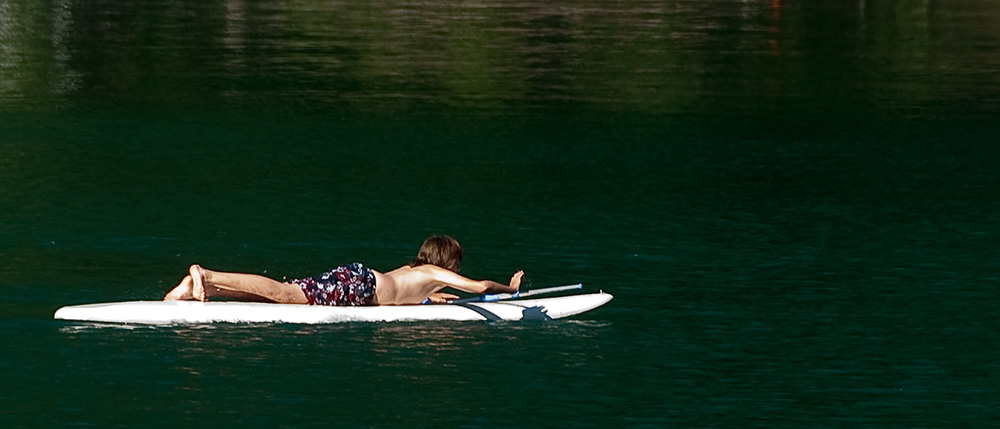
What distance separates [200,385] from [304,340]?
77.3 inches

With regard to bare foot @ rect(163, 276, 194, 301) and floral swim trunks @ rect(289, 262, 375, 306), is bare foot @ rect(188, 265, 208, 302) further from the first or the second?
floral swim trunks @ rect(289, 262, 375, 306)

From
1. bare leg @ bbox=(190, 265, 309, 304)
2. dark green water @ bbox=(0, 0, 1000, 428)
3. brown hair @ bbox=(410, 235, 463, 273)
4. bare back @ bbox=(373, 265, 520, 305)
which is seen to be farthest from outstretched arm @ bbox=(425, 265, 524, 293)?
bare leg @ bbox=(190, 265, 309, 304)

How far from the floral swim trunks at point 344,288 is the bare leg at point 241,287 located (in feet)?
0.57

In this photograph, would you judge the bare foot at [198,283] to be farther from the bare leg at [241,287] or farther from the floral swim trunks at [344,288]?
the floral swim trunks at [344,288]

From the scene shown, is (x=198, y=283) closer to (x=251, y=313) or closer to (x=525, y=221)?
(x=251, y=313)

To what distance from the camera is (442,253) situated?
2209cm

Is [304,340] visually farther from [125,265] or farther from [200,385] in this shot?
[125,265]

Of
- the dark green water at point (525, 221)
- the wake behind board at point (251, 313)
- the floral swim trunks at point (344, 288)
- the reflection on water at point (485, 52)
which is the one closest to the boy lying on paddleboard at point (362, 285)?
the floral swim trunks at point (344, 288)

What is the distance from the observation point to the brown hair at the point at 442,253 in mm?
22109

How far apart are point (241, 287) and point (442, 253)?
248 centimetres

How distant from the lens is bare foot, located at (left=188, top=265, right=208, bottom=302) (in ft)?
69.1

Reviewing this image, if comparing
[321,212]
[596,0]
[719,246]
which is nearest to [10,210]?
[321,212]

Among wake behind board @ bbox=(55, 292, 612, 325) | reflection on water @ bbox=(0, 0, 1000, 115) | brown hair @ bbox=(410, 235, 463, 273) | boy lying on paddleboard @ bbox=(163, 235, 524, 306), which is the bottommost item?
reflection on water @ bbox=(0, 0, 1000, 115)

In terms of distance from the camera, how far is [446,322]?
875 inches
